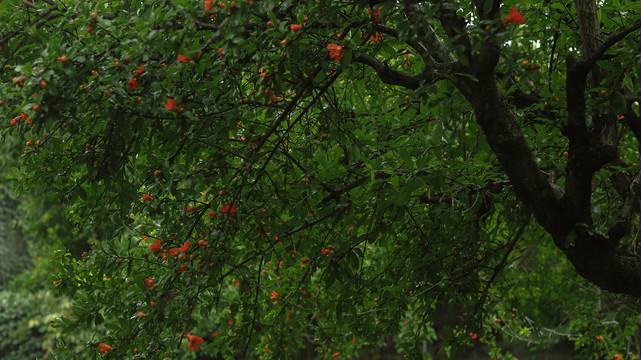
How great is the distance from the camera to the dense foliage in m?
2.74

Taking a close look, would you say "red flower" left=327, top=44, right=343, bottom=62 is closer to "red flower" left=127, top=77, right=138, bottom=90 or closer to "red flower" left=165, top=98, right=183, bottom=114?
"red flower" left=165, top=98, right=183, bottom=114

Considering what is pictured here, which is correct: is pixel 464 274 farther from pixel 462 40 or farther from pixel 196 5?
pixel 196 5

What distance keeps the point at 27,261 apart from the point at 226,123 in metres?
17.3

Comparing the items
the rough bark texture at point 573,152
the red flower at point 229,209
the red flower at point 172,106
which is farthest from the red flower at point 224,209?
the rough bark texture at point 573,152

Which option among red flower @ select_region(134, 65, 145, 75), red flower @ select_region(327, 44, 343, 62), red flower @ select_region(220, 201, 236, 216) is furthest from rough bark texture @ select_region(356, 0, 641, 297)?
red flower @ select_region(134, 65, 145, 75)

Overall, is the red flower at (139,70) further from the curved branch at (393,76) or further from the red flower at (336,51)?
the curved branch at (393,76)

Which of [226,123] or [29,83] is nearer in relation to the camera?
[29,83]

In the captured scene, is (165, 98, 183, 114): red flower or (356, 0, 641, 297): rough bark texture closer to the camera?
(165, 98, 183, 114): red flower

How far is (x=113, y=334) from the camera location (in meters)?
3.94

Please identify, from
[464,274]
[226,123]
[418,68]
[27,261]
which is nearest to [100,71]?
[226,123]

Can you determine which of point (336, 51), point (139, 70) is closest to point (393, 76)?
point (336, 51)

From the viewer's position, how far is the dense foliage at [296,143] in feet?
Result: 9.00

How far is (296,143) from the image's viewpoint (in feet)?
13.1

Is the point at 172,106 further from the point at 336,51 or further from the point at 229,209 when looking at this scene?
the point at 336,51
